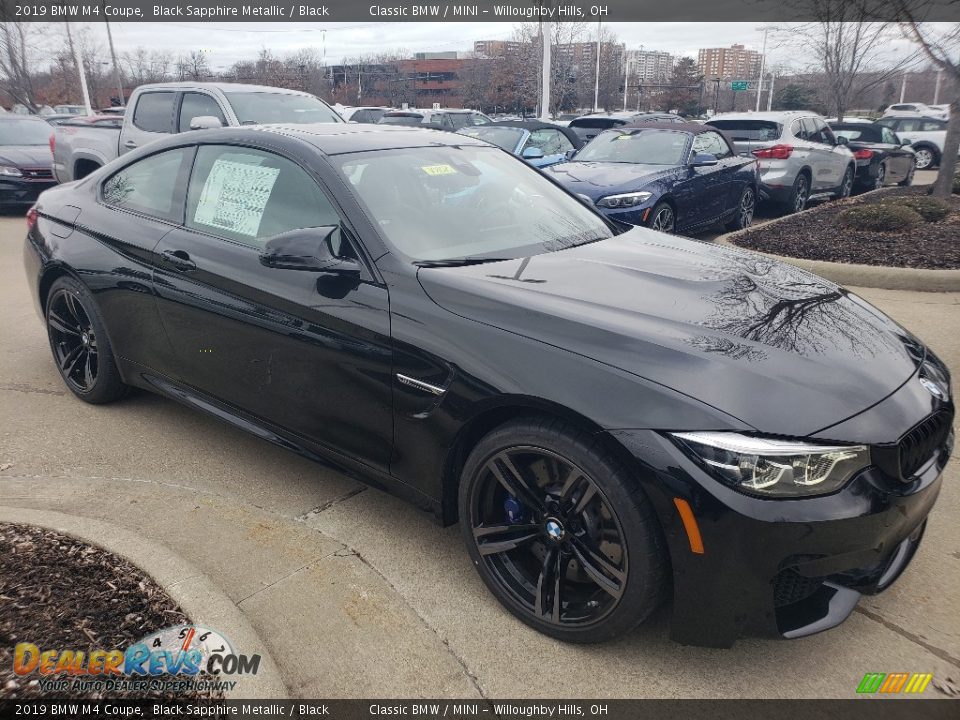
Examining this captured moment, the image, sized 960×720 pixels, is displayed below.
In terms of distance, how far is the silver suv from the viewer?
11.5m

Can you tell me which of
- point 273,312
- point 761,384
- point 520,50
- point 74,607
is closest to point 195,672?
point 74,607

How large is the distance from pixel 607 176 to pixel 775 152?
423 cm

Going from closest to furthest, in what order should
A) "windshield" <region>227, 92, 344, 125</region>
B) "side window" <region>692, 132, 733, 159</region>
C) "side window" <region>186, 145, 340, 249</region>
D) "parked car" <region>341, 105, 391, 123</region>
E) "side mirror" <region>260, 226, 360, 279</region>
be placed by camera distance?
"side mirror" <region>260, 226, 360, 279</region> → "side window" <region>186, 145, 340, 249</region> → "windshield" <region>227, 92, 344, 125</region> → "side window" <region>692, 132, 733, 159</region> → "parked car" <region>341, 105, 391, 123</region>

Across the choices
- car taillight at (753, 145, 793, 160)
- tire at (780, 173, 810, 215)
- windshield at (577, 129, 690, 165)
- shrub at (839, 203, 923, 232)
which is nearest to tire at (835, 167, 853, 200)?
tire at (780, 173, 810, 215)

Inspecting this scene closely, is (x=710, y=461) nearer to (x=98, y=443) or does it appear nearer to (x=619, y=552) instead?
(x=619, y=552)

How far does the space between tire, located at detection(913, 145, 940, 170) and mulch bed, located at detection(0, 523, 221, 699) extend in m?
25.0

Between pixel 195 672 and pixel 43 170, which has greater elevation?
pixel 43 170

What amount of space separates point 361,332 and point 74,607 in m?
1.32

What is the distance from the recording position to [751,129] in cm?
1234

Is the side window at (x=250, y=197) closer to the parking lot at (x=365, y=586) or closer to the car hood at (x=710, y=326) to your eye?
the car hood at (x=710, y=326)

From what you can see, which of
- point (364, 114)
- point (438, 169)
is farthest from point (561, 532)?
point (364, 114)

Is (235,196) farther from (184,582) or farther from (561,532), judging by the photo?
(561,532)

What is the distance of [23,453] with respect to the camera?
13.1 ft

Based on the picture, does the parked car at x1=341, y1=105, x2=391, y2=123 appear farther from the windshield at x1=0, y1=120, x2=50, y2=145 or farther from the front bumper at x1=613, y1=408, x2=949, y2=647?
the front bumper at x1=613, y1=408, x2=949, y2=647
